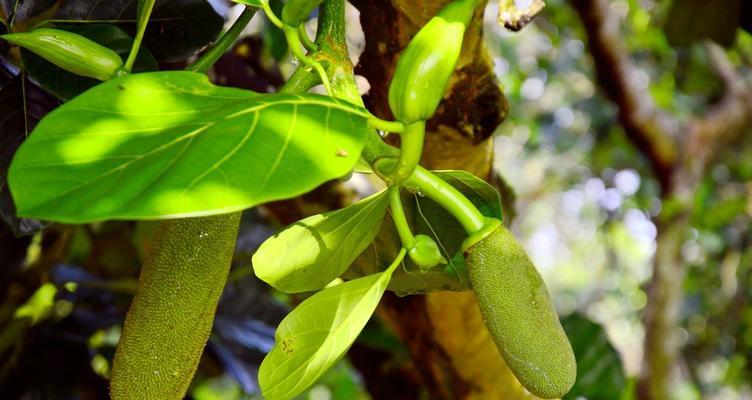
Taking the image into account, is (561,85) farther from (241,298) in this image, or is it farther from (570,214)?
(241,298)

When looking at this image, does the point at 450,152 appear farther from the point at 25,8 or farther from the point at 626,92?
the point at 626,92

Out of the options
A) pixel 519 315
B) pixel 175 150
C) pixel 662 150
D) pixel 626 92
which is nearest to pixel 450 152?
pixel 519 315

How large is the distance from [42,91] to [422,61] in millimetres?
422

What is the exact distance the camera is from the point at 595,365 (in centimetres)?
124

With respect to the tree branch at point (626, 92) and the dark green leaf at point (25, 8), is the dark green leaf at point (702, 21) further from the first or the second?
the dark green leaf at point (25, 8)

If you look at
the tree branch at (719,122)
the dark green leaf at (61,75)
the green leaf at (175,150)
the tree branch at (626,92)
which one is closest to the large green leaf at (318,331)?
the green leaf at (175,150)

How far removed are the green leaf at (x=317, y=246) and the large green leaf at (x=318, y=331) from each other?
42 mm

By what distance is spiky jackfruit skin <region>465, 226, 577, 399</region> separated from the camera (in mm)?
475

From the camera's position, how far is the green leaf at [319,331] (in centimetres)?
47

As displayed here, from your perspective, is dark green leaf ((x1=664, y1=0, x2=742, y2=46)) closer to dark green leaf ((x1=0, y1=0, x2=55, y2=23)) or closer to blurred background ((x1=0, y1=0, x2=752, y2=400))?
blurred background ((x1=0, y1=0, x2=752, y2=400))

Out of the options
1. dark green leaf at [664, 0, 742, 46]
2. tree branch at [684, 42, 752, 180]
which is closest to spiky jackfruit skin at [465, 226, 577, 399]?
dark green leaf at [664, 0, 742, 46]

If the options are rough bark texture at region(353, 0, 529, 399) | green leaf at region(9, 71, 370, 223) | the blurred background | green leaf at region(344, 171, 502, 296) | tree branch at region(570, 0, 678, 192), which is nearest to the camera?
green leaf at region(9, 71, 370, 223)

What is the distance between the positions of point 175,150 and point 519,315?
22 centimetres

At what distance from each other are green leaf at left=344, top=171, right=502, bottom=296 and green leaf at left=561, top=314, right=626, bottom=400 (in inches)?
26.2
